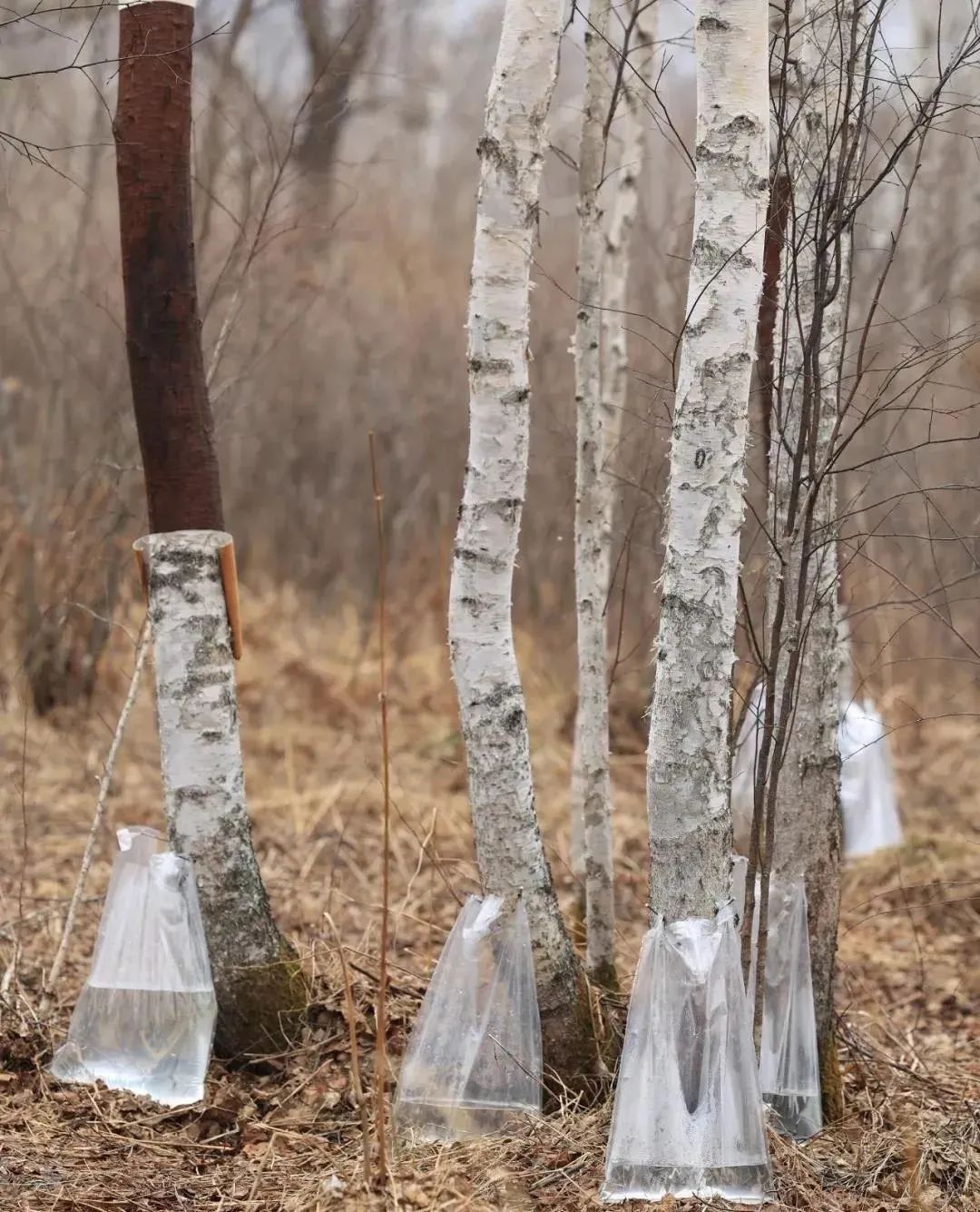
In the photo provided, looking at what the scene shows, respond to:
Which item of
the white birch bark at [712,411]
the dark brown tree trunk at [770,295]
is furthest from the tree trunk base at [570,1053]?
the dark brown tree trunk at [770,295]

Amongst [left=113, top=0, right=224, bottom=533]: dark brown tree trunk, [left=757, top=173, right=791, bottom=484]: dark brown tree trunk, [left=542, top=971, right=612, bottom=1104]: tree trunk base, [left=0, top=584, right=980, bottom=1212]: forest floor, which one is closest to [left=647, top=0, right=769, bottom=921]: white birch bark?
[left=757, top=173, right=791, bottom=484]: dark brown tree trunk

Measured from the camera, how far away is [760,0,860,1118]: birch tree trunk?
2934mm

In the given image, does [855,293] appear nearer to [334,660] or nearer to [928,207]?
[928,207]

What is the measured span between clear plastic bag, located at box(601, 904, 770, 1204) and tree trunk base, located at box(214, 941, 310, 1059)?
123 cm

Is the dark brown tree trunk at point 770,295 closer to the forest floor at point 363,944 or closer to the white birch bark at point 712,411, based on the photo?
the white birch bark at point 712,411

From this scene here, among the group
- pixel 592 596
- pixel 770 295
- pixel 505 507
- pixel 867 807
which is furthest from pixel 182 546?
pixel 867 807

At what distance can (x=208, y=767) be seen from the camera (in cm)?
341

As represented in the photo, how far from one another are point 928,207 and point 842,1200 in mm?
9773

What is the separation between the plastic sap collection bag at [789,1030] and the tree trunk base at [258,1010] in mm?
1305

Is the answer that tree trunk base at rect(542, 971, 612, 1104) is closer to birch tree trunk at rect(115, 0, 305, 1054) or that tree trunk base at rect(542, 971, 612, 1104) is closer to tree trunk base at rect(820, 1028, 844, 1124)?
tree trunk base at rect(820, 1028, 844, 1124)

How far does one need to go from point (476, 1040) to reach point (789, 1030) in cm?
81

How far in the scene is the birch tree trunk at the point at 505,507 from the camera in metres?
3.05

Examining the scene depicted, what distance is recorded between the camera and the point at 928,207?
1066 centimetres

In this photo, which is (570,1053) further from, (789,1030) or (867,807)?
(867,807)
